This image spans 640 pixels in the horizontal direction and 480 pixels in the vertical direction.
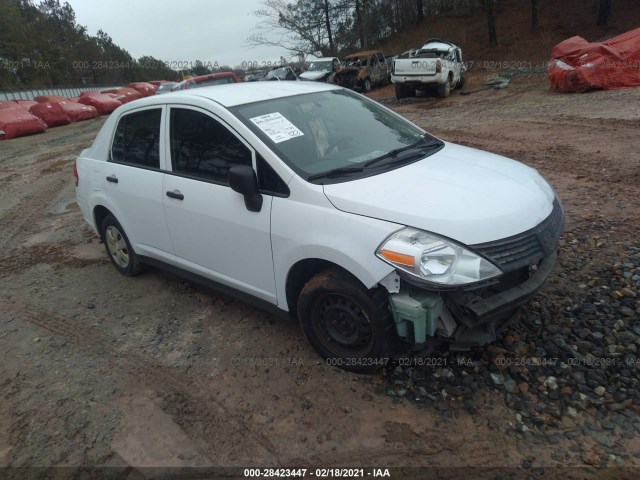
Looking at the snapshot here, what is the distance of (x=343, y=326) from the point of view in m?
2.90

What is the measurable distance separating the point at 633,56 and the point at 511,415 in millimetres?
14362

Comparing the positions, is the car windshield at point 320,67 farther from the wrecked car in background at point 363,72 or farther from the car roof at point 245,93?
the car roof at point 245,93

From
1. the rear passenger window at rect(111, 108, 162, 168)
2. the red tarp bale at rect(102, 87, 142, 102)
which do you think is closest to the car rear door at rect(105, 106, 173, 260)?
the rear passenger window at rect(111, 108, 162, 168)

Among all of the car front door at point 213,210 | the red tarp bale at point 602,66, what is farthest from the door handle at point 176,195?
the red tarp bale at point 602,66

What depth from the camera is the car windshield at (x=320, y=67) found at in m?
23.0

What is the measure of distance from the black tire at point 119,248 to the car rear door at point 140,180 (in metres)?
0.18

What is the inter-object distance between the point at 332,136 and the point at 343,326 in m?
1.41

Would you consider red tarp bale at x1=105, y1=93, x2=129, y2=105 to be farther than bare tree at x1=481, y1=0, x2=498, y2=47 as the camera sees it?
Yes

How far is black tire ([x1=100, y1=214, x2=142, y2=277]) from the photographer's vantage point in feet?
14.6

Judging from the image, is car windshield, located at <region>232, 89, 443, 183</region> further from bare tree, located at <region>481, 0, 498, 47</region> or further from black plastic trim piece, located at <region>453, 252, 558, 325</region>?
bare tree, located at <region>481, 0, 498, 47</region>

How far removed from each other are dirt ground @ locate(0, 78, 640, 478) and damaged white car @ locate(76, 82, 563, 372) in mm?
356

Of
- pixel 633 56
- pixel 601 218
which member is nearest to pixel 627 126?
pixel 601 218

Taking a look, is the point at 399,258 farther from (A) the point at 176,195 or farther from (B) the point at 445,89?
(B) the point at 445,89

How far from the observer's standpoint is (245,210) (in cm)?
309
